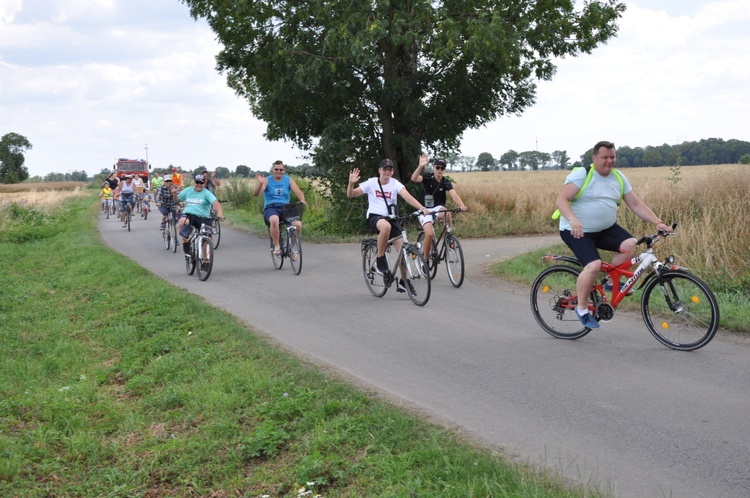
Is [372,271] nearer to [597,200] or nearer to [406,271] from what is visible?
[406,271]

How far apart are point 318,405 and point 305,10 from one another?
15.4m

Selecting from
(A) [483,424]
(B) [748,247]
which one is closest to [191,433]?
(A) [483,424]

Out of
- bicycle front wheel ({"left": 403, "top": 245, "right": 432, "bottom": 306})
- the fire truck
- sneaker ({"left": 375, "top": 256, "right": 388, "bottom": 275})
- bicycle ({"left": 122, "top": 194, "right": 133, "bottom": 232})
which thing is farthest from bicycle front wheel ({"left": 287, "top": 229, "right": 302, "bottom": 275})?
the fire truck

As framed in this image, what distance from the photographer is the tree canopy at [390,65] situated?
18500 mm

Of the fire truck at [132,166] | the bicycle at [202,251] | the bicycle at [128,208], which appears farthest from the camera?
the fire truck at [132,166]

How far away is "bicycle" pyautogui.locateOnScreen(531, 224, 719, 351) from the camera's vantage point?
7.50 meters

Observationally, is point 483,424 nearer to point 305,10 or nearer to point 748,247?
point 748,247

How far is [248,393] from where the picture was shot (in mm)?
6727

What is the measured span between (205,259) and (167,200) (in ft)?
23.3

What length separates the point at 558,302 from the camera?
856 centimetres

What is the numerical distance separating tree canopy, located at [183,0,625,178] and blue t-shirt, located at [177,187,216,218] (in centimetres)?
474

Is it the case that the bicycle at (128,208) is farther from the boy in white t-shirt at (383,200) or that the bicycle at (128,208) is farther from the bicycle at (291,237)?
the boy in white t-shirt at (383,200)

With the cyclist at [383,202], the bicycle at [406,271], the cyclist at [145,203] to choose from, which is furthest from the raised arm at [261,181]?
the cyclist at [145,203]

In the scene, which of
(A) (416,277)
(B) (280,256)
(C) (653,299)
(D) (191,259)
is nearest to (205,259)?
(D) (191,259)
